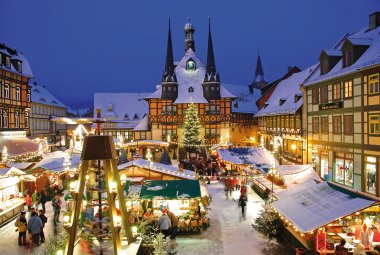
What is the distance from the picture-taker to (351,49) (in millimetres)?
21125

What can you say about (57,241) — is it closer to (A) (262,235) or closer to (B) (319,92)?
(A) (262,235)

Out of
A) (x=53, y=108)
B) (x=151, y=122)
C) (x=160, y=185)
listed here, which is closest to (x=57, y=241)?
(x=160, y=185)

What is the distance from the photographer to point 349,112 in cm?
2109

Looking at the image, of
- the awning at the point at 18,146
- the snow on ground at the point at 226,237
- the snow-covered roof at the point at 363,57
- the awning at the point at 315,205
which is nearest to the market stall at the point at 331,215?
the awning at the point at 315,205

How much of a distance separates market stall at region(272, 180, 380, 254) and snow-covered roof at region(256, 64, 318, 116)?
16529 millimetres

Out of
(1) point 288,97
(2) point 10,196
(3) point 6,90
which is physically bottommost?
(2) point 10,196

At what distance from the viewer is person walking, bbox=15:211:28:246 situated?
48.5 feet

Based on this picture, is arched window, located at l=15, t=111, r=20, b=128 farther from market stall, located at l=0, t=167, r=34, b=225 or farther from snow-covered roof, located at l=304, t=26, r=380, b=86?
snow-covered roof, located at l=304, t=26, r=380, b=86

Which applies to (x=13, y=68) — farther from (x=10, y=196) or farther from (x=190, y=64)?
(x=190, y=64)

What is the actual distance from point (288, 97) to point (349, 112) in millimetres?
14480

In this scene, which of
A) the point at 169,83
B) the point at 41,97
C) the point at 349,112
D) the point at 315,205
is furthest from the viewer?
the point at 41,97

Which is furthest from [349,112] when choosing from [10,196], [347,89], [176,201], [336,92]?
[10,196]

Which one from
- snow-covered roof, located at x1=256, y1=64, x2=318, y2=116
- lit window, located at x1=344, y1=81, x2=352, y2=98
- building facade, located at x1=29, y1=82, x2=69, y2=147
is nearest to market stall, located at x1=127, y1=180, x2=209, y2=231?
lit window, located at x1=344, y1=81, x2=352, y2=98

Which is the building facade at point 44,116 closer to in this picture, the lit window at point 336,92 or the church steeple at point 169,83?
the church steeple at point 169,83
